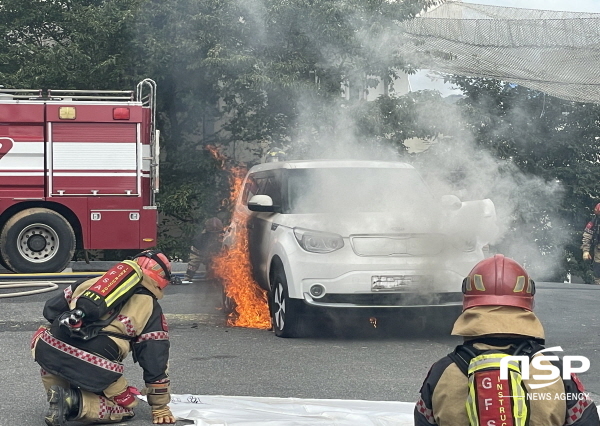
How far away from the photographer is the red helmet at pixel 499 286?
2.78m

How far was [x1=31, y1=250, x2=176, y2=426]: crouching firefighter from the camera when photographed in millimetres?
5617

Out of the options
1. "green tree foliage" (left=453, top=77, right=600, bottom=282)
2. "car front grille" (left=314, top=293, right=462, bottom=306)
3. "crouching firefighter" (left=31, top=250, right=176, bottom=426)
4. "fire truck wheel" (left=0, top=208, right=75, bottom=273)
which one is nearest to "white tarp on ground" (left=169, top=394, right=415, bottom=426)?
"crouching firefighter" (left=31, top=250, right=176, bottom=426)

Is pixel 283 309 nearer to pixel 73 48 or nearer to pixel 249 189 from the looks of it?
pixel 249 189

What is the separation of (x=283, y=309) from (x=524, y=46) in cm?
536

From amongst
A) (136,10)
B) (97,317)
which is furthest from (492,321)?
(136,10)

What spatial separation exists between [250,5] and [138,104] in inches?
96.7

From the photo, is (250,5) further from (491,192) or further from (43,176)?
(491,192)

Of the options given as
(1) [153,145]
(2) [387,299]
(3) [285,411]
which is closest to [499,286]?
(3) [285,411]

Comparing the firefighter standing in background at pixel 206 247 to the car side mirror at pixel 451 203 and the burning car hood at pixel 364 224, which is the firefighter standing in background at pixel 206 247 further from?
the car side mirror at pixel 451 203

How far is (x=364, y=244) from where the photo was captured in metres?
8.79

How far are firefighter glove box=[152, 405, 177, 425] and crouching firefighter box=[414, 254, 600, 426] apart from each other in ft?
10.7

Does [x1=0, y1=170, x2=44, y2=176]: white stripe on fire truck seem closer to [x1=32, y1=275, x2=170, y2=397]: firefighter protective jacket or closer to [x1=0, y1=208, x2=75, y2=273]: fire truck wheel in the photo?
[x1=0, y1=208, x2=75, y2=273]: fire truck wheel

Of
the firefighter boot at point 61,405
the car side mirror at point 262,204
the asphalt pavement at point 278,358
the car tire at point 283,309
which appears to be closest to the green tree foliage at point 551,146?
the asphalt pavement at point 278,358

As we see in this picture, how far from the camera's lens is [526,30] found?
482 inches
